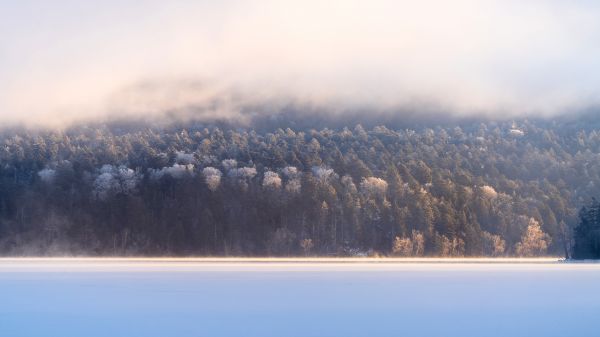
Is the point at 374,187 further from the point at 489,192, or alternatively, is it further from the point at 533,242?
the point at 533,242

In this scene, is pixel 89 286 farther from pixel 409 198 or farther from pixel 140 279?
pixel 409 198

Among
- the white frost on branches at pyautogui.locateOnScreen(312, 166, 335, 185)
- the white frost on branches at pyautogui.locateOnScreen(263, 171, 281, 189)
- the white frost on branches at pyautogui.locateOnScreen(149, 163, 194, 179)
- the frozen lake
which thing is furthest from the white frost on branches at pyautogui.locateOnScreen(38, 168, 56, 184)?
the frozen lake

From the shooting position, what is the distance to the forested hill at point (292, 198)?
9775 centimetres

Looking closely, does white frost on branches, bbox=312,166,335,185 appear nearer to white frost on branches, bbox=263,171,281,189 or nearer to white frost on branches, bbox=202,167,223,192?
white frost on branches, bbox=263,171,281,189

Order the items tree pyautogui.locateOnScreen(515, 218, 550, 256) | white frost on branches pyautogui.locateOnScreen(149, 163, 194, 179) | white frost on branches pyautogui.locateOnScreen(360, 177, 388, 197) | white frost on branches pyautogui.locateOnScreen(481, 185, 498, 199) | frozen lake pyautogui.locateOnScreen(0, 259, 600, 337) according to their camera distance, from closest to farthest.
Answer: frozen lake pyautogui.locateOnScreen(0, 259, 600, 337) → tree pyautogui.locateOnScreen(515, 218, 550, 256) → white frost on branches pyautogui.locateOnScreen(481, 185, 498, 199) → white frost on branches pyautogui.locateOnScreen(360, 177, 388, 197) → white frost on branches pyautogui.locateOnScreen(149, 163, 194, 179)

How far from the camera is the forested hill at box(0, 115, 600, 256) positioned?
97750mm

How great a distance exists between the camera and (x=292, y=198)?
103m

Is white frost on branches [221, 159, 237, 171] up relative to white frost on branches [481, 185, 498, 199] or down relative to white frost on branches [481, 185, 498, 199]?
up

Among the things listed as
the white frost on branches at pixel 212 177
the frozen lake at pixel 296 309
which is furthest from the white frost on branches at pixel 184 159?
the frozen lake at pixel 296 309

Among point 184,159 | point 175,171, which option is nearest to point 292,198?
point 175,171

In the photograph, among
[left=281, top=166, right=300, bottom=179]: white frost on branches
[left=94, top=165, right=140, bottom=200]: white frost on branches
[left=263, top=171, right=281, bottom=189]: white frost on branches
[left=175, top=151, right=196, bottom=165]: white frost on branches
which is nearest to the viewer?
[left=263, top=171, right=281, bottom=189]: white frost on branches

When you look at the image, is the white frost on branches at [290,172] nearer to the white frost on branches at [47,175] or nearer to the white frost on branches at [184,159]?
the white frost on branches at [184,159]

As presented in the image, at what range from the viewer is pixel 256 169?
112 m

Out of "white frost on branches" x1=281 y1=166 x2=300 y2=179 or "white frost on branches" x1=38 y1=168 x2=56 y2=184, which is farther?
"white frost on branches" x1=38 y1=168 x2=56 y2=184
